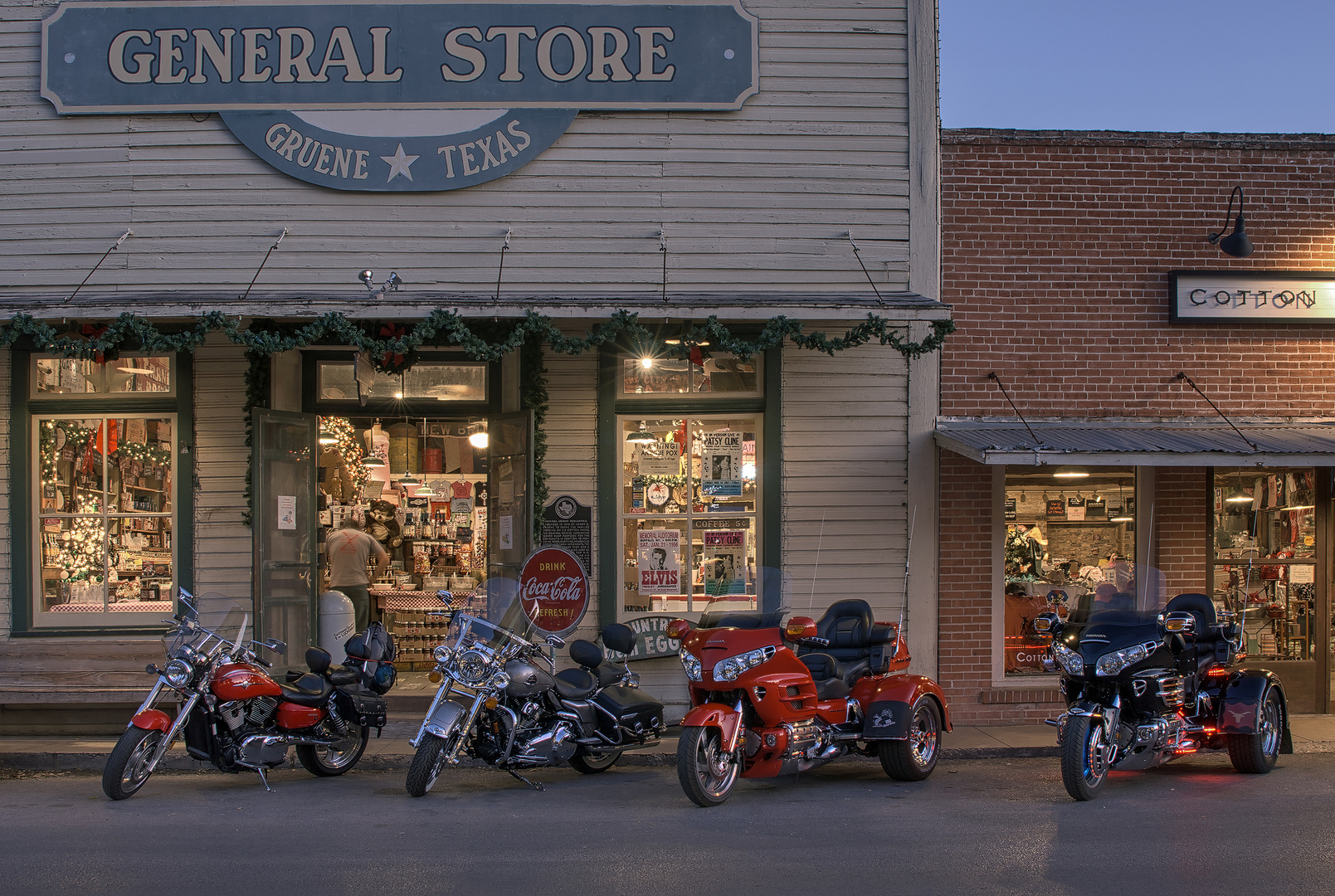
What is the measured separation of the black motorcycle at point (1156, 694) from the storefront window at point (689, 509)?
336 cm

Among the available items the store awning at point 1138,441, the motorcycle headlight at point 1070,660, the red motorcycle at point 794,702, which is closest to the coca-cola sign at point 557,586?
the red motorcycle at point 794,702

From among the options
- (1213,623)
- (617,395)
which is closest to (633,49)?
(617,395)

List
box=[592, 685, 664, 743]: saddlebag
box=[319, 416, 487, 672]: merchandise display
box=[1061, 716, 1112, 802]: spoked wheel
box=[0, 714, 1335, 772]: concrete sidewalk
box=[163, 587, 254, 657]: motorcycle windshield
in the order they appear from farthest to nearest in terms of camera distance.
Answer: box=[319, 416, 487, 672]: merchandise display, box=[0, 714, 1335, 772]: concrete sidewalk, box=[592, 685, 664, 743]: saddlebag, box=[163, 587, 254, 657]: motorcycle windshield, box=[1061, 716, 1112, 802]: spoked wheel

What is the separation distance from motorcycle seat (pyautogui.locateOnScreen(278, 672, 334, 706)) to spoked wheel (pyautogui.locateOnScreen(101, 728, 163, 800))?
35.0 inches

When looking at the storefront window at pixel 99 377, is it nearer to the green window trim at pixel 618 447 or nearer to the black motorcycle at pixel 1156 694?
the green window trim at pixel 618 447

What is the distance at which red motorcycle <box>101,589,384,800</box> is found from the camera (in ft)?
25.6

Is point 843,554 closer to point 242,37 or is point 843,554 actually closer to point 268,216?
point 268,216

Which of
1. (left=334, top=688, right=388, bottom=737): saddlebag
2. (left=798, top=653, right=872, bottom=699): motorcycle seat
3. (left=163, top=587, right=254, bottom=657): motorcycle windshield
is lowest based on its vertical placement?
(left=334, top=688, right=388, bottom=737): saddlebag

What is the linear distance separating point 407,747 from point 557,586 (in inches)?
75.7

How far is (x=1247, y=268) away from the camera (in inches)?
440

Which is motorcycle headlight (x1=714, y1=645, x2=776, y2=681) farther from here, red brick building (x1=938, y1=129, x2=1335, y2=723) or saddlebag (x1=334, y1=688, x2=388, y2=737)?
red brick building (x1=938, y1=129, x2=1335, y2=723)

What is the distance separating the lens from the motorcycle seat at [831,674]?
27.1 feet

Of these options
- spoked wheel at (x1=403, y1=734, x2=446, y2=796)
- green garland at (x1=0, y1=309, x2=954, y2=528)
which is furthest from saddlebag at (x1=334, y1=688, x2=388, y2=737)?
green garland at (x1=0, y1=309, x2=954, y2=528)

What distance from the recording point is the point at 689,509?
430 inches
